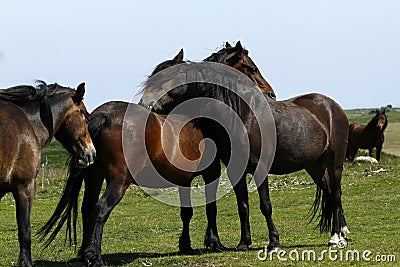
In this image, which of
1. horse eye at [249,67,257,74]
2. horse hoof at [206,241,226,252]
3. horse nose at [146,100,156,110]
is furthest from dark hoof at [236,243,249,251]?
horse eye at [249,67,257,74]

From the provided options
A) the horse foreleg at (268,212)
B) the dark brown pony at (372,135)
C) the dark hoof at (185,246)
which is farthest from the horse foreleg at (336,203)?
the dark brown pony at (372,135)

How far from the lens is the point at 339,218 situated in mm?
10961

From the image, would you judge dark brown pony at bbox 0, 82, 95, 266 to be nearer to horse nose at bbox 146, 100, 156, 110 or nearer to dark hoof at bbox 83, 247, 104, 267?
dark hoof at bbox 83, 247, 104, 267

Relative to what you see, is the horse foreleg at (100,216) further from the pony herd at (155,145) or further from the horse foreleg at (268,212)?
the horse foreleg at (268,212)

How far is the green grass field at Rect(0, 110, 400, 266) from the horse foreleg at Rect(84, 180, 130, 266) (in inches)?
26.1

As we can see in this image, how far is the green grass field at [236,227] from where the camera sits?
931 centimetres

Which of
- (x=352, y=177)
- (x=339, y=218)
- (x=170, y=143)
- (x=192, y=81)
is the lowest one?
(x=352, y=177)

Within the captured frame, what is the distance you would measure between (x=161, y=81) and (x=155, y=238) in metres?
3.53

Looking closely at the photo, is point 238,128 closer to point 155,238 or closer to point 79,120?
point 79,120

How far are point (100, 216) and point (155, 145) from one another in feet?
3.85

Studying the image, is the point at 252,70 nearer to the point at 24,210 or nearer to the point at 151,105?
the point at 151,105

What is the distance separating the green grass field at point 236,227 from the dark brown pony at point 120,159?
82 cm

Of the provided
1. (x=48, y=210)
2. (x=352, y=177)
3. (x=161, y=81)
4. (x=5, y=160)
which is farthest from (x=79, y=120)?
(x=352, y=177)

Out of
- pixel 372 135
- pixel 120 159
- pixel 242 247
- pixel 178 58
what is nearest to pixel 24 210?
pixel 120 159
